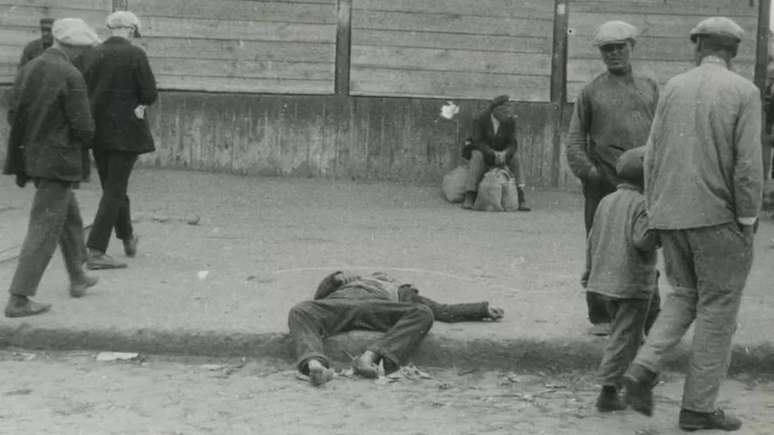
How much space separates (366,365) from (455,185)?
7.47 meters

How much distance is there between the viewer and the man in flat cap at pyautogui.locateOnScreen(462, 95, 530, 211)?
44.5 ft

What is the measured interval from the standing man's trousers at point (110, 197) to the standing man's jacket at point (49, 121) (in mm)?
1353

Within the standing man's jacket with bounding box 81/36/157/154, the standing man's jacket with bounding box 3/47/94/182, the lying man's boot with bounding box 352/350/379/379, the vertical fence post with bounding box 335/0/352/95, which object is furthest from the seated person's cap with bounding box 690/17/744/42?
the vertical fence post with bounding box 335/0/352/95

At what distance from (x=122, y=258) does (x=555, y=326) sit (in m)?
3.62

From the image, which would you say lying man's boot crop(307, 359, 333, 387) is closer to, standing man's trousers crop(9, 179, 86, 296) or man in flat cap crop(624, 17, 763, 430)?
man in flat cap crop(624, 17, 763, 430)

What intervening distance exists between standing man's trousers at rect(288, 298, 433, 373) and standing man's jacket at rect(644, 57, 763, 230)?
5.50ft

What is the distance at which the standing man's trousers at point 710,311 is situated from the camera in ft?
18.4

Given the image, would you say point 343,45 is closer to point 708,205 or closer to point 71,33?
point 71,33

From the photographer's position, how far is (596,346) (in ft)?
22.9

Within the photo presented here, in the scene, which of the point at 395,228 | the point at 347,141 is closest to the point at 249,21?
the point at 347,141

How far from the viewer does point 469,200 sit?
534 inches

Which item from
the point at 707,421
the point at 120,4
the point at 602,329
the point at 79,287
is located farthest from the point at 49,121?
the point at 120,4

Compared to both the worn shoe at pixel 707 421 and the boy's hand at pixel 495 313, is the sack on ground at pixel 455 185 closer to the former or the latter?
the boy's hand at pixel 495 313

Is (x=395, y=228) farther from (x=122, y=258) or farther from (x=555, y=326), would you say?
(x=555, y=326)
